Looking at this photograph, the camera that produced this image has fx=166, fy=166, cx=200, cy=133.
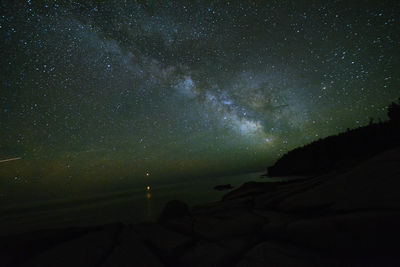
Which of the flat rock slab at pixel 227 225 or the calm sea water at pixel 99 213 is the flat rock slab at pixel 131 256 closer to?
the flat rock slab at pixel 227 225

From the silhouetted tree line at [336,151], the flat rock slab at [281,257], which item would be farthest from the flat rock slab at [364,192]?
the silhouetted tree line at [336,151]

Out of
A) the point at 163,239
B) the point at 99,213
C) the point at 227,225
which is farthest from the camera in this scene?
the point at 99,213

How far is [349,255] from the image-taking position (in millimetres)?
2357

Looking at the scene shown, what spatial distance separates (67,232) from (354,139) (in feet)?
246

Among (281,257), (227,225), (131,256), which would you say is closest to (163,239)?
(131,256)

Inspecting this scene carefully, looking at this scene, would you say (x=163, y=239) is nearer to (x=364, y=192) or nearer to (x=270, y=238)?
(x=270, y=238)

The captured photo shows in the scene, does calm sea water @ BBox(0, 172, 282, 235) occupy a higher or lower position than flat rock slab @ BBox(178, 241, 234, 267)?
lower

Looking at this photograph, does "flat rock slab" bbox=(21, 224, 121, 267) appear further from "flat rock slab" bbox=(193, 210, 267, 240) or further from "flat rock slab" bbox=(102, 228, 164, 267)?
"flat rock slab" bbox=(193, 210, 267, 240)

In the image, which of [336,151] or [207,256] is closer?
[207,256]

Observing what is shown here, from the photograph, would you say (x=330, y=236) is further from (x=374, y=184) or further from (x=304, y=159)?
(x=304, y=159)

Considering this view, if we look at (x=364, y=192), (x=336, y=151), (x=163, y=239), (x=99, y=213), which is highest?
(x=364, y=192)

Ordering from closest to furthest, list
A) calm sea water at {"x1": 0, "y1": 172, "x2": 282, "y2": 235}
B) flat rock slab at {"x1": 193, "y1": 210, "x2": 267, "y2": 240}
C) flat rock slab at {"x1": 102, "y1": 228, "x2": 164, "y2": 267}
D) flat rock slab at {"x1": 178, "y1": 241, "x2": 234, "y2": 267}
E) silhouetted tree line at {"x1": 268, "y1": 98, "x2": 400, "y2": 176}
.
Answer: flat rock slab at {"x1": 178, "y1": 241, "x2": 234, "y2": 267} < flat rock slab at {"x1": 102, "y1": 228, "x2": 164, "y2": 267} < flat rock slab at {"x1": 193, "y1": 210, "x2": 267, "y2": 240} < calm sea water at {"x1": 0, "y1": 172, "x2": 282, "y2": 235} < silhouetted tree line at {"x1": 268, "y1": 98, "x2": 400, "y2": 176}

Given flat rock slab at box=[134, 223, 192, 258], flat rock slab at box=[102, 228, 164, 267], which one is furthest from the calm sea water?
flat rock slab at box=[102, 228, 164, 267]

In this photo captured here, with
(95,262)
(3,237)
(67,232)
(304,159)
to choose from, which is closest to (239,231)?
→ (95,262)
